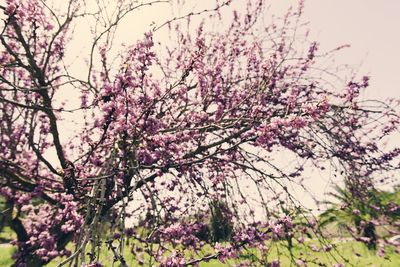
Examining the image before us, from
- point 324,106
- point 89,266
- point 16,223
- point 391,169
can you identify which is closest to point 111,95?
point 89,266

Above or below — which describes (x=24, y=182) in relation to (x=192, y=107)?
below

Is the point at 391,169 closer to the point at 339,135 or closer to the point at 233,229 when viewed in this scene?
the point at 339,135

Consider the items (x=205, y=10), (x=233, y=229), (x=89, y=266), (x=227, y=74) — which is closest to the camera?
(x=89, y=266)

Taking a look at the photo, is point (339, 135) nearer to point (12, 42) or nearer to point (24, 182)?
point (24, 182)

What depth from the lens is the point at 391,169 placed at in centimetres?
490

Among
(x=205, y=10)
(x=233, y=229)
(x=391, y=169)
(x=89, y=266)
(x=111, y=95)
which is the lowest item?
(x=89, y=266)

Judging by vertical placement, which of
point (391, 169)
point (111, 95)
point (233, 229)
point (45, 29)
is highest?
point (45, 29)

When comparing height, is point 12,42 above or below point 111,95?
above

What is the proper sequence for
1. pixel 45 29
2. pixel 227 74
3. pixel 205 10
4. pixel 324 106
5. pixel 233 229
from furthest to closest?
pixel 45 29
pixel 227 74
pixel 205 10
pixel 233 229
pixel 324 106

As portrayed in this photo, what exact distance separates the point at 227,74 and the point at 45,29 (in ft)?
13.4

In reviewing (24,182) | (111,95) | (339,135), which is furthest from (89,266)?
(339,135)

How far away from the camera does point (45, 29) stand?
7457 millimetres

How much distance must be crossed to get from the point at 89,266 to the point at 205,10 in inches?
149

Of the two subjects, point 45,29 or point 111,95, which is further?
point 45,29
